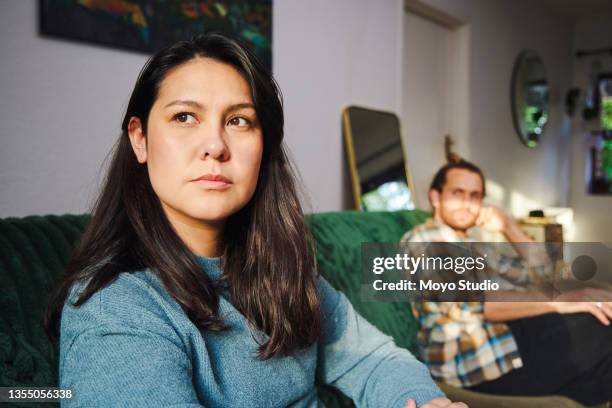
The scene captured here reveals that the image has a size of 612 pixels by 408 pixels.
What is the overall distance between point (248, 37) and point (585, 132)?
5.43m

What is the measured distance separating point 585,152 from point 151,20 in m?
5.93

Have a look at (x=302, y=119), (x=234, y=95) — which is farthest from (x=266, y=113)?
(x=302, y=119)

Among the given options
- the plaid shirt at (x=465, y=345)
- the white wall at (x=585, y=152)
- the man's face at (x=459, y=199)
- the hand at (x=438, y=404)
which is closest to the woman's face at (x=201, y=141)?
the hand at (x=438, y=404)

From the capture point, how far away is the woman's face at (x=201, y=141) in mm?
870

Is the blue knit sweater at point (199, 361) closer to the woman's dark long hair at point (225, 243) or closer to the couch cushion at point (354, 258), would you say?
the woman's dark long hair at point (225, 243)

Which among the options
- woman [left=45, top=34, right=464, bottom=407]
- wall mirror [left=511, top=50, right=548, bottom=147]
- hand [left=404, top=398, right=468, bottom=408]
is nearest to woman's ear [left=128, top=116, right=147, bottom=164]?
woman [left=45, top=34, right=464, bottom=407]

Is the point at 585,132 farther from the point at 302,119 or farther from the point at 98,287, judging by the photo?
the point at 98,287

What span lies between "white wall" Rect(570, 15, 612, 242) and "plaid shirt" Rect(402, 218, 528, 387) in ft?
15.8

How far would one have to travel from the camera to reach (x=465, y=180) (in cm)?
207

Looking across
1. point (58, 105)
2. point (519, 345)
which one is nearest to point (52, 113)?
point (58, 105)

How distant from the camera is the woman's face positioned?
0.87m

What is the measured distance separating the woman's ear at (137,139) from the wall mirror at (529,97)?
460 cm

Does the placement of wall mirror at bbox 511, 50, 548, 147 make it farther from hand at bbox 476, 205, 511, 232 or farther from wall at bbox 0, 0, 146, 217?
wall at bbox 0, 0, 146, 217

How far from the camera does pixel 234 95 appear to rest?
2.98 feet
